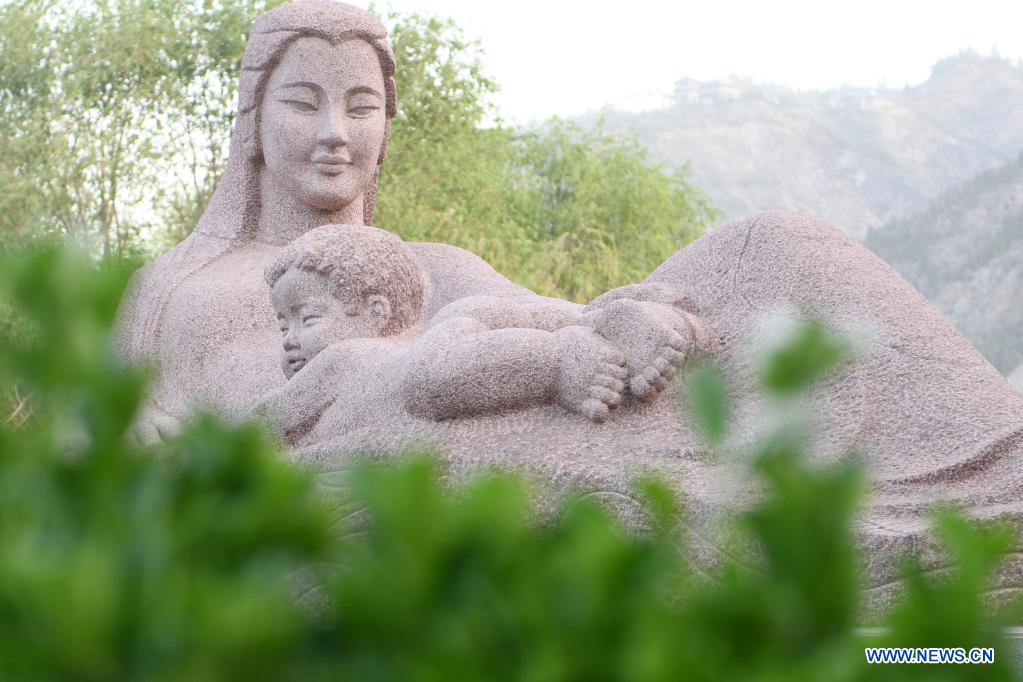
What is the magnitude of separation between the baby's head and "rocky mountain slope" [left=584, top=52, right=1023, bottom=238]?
4517 cm

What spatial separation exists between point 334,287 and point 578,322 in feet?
2.48

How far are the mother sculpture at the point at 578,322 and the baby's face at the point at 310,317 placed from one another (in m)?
0.32

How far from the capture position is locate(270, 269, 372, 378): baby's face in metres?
4.86

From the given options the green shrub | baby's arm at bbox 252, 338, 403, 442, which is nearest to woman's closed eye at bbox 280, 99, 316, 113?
baby's arm at bbox 252, 338, 403, 442

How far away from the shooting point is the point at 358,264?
4.87 meters

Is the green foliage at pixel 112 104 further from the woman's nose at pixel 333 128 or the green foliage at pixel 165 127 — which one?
the woman's nose at pixel 333 128

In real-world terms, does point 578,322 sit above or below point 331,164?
below

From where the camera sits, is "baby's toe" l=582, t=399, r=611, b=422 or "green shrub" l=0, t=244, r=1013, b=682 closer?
"green shrub" l=0, t=244, r=1013, b=682

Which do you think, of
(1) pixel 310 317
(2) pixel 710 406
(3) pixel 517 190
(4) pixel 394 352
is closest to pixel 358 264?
(1) pixel 310 317

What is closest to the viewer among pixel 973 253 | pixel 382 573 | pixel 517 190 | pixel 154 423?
pixel 382 573

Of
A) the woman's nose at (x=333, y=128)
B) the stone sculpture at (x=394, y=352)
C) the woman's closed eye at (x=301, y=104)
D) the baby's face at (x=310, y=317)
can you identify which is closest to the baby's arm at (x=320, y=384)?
the stone sculpture at (x=394, y=352)

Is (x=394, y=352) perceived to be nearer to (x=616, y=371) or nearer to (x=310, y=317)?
(x=310, y=317)

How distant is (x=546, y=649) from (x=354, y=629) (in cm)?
14

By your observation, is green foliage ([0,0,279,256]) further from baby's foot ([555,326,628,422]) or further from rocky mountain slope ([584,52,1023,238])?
rocky mountain slope ([584,52,1023,238])
